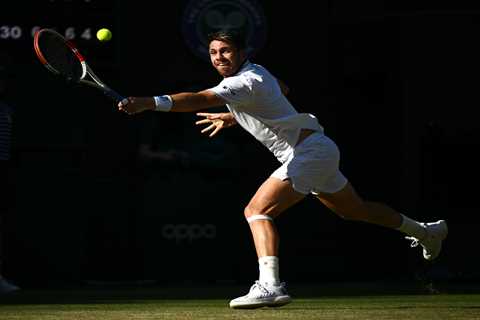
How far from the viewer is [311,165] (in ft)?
25.6

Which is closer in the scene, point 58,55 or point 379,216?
point 379,216

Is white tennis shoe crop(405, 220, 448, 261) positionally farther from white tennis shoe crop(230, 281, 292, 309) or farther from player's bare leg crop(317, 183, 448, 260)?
white tennis shoe crop(230, 281, 292, 309)

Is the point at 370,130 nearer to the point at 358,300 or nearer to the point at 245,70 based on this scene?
the point at 358,300

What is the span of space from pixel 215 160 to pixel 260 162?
1.29 ft

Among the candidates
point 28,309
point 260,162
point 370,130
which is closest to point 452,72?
point 370,130

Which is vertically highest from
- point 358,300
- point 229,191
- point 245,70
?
point 245,70

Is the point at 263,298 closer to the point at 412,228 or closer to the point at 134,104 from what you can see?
the point at 134,104

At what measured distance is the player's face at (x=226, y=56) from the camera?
25.3ft

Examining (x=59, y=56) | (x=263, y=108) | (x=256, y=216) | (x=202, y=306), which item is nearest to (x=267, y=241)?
(x=256, y=216)

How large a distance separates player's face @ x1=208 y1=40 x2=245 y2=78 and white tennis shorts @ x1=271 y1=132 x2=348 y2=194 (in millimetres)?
597

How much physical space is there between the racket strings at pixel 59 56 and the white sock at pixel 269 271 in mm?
1727

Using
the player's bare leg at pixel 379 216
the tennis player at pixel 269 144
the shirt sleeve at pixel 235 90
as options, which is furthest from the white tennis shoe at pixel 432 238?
the shirt sleeve at pixel 235 90

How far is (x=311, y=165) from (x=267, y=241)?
0.55 metres

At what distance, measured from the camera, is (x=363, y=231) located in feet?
39.1
